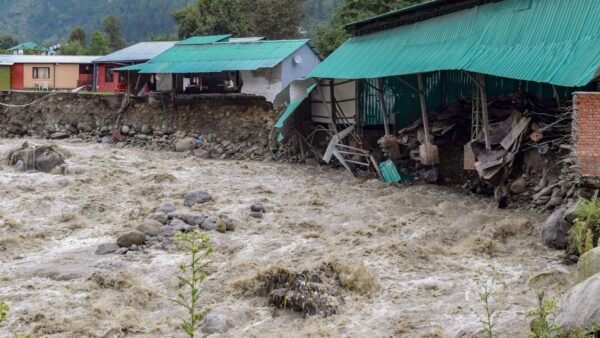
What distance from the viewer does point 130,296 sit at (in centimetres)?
1173

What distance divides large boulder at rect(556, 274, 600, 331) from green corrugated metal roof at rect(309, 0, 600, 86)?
6729 millimetres

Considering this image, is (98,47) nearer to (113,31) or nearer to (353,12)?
(113,31)

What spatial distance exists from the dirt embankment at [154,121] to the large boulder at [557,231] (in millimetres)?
16688

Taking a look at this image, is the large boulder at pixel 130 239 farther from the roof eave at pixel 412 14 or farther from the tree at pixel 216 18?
the tree at pixel 216 18

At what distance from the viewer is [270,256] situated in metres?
14.1

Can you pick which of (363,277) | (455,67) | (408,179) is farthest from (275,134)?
(363,277)

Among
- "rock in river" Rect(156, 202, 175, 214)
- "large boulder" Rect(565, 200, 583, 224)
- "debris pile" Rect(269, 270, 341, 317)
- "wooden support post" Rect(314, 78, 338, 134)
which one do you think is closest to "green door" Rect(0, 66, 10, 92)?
"wooden support post" Rect(314, 78, 338, 134)

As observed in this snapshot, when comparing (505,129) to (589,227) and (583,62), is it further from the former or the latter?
(589,227)

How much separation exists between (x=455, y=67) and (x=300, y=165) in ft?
34.1

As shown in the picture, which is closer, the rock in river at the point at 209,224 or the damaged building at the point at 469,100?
the damaged building at the point at 469,100

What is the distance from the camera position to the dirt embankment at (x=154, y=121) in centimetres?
3016

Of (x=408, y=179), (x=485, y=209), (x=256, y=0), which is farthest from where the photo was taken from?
(x=256, y=0)

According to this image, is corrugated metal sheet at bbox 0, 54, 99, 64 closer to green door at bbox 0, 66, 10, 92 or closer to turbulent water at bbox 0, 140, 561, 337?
green door at bbox 0, 66, 10, 92

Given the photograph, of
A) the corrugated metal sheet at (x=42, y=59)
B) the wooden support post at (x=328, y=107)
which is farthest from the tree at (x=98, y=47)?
the wooden support post at (x=328, y=107)
